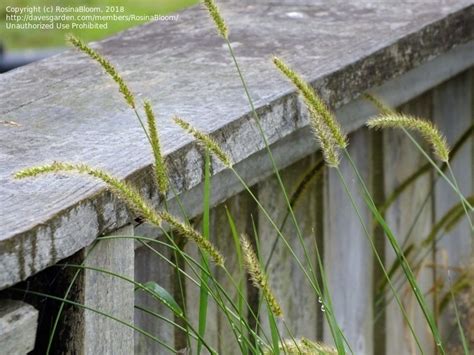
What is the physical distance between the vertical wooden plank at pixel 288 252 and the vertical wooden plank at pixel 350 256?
0.08m

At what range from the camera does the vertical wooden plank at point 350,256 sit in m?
2.34

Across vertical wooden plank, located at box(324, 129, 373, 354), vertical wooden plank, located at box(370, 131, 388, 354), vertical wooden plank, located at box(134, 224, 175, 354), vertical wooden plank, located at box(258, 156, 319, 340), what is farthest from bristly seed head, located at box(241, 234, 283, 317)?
vertical wooden plank, located at box(370, 131, 388, 354)

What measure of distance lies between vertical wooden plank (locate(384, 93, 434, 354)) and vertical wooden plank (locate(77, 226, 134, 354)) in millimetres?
1070

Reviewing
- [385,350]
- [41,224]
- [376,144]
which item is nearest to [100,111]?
[41,224]

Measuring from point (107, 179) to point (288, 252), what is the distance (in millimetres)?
886

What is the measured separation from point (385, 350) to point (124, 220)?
4.02 feet

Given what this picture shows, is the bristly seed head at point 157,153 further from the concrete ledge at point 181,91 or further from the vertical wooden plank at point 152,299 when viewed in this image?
the vertical wooden plank at point 152,299

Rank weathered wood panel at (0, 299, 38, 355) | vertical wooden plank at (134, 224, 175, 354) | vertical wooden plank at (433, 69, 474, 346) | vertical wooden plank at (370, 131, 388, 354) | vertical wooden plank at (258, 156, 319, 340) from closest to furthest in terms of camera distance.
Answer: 1. weathered wood panel at (0, 299, 38, 355)
2. vertical wooden plank at (134, 224, 175, 354)
3. vertical wooden plank at (258, 156, 319, 340)
4. vertical wooden plank at (370, 131, 388, 354)
5. vertical wooden plank at (433, 69, 474, 346)

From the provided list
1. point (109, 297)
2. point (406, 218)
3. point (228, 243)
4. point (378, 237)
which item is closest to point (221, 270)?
point (228, 243)

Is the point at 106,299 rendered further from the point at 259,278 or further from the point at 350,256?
the point at 350,256

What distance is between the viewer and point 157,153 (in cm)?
138

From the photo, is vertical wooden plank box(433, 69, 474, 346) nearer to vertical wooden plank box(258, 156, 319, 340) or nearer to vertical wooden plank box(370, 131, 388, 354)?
vertical wooden plank box(370, 131, 388, 354)

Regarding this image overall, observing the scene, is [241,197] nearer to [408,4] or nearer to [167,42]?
[167,42]

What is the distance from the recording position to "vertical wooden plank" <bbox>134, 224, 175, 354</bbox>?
1.72m
